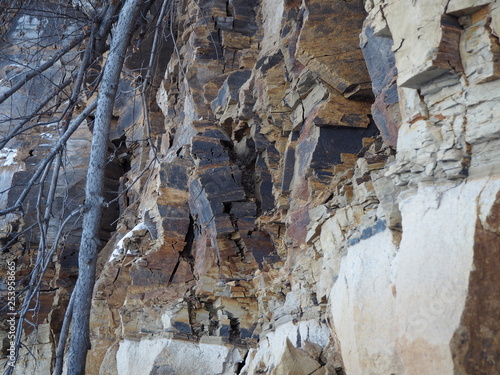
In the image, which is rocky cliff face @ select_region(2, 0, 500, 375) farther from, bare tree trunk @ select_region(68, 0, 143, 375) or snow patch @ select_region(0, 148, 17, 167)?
snow patch @ select_region(0, 148, 17, 167)

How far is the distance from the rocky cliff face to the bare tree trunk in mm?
505

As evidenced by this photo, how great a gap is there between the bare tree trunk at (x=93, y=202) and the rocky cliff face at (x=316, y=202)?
0.50 metres

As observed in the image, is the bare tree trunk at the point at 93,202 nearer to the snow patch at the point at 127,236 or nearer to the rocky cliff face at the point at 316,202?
the rocky cliff face at the point at 316,202

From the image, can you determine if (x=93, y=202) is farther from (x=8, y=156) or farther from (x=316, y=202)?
(x=8, y=156)

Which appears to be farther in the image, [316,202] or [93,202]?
[316,202]

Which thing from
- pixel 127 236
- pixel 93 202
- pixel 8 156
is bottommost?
pixel 93 202

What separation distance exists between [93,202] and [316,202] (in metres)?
2.12

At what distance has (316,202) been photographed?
18.2 ft

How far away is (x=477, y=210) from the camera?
106 inches

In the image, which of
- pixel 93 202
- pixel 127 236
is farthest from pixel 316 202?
pixel 127 236

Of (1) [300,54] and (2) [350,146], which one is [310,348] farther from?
(1) [300,54]

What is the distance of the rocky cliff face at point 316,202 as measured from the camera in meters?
2.81

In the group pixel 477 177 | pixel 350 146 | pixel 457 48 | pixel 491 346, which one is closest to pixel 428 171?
pixel 477 177

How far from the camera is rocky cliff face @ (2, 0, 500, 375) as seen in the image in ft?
9.22
